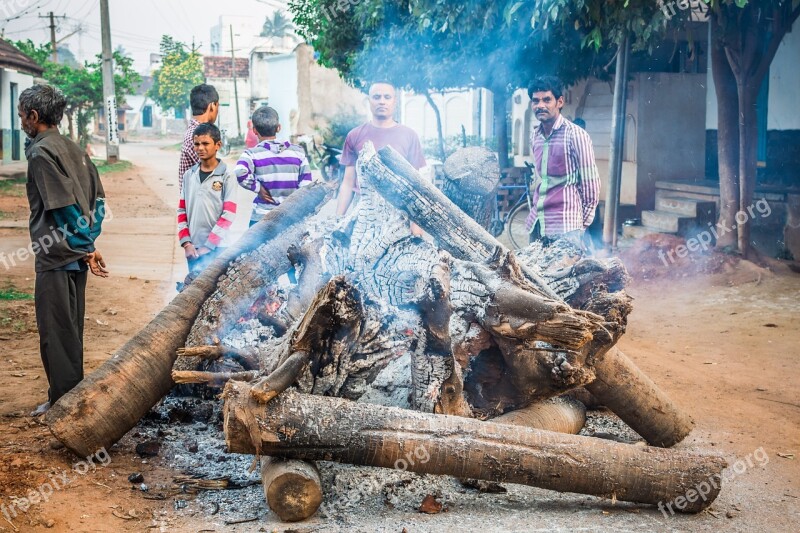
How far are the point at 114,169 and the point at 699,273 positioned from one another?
71.8ft

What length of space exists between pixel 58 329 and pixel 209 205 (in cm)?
134

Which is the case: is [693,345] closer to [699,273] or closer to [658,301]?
[658,301]

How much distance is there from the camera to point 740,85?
8586 millimetres

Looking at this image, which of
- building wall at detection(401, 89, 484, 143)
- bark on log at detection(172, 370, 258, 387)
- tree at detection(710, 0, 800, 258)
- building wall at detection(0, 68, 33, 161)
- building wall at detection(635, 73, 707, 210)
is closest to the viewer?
bark on log at detection(172, 370, 258, 387)

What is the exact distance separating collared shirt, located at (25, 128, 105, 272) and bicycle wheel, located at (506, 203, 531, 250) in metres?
7.52

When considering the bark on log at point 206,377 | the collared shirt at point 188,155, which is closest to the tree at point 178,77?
the collared shirt at point 188,155

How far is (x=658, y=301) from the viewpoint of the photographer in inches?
313

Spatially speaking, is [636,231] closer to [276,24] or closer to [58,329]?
[58,329]

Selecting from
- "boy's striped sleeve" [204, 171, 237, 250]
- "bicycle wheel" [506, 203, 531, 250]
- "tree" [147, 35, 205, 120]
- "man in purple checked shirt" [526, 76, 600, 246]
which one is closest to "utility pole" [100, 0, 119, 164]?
Answer: "bicycle wheel" [506, 203, 531, 250]

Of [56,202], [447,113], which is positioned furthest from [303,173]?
[447,113]

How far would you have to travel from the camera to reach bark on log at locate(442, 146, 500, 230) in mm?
5355

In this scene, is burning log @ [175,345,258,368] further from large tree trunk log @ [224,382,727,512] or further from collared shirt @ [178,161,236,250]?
collared shirt @ [178,161,236,250]

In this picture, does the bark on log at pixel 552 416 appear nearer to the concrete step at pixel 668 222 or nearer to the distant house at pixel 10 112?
the concrete step at pixel 668 222

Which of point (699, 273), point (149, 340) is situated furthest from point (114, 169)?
point (149, 340)
